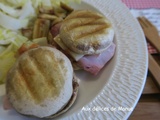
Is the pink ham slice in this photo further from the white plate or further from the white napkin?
the white napkin

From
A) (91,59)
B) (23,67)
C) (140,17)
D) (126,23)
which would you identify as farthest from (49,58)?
(140,17)

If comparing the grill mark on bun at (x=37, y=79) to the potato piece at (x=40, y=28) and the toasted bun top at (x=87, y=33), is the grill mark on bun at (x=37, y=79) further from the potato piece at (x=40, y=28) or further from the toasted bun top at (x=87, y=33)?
the potato piece at (x=40, y=28)

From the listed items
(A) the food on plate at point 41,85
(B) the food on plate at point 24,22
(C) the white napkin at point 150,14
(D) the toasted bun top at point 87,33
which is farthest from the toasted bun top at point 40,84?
(C) the white napkin at point 150,14

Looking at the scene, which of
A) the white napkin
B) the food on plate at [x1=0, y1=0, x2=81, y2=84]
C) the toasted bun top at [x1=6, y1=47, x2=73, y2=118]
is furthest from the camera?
the white napkin

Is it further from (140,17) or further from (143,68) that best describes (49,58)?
(140,17)

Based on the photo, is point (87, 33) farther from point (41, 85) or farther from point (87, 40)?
point (41, 85)

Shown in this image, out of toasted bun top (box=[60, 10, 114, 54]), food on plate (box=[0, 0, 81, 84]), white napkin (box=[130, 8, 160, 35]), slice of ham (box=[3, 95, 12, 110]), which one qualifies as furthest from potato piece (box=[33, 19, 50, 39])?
white napkin (box=[130, 8, 160, 35])

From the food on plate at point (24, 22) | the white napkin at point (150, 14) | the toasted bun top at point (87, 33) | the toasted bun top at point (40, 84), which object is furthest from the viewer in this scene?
the white napkin at point (150, 14)
